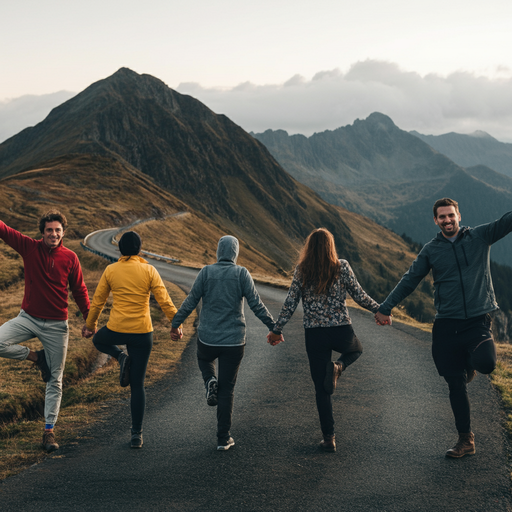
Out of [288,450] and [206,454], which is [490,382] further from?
[206,454]

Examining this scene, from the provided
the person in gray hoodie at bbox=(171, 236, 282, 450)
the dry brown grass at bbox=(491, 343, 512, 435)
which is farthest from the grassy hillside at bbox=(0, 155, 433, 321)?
the person in gray hoodie at bbox=(171, 236, 282, 450)

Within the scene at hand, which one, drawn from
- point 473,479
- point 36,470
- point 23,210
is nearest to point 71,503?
point 36,470

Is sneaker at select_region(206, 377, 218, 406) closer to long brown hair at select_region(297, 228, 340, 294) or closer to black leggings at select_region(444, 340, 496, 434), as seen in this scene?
long brown hair at select_region(297, 228, 340, 294)

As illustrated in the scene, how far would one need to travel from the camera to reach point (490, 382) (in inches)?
347

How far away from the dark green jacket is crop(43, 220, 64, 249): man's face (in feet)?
16.1

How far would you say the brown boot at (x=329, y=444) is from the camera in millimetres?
5930

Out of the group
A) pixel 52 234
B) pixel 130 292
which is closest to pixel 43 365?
pixel 130 292

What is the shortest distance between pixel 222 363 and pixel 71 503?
7.66 ft

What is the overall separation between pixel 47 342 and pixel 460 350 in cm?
579

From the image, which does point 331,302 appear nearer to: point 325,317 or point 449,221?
point 325,317

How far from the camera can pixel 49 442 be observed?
6.27 meters

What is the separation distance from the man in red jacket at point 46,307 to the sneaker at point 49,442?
0.03 m

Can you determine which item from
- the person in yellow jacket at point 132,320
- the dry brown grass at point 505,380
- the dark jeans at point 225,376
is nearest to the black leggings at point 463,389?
the dry brown grass at point 505,380

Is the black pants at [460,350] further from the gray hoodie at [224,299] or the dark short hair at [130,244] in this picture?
the dark short hair at [130,244]
